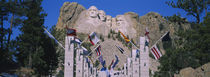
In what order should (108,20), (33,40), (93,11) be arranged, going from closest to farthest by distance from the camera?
(33,40) < (93,11) < (108,20)

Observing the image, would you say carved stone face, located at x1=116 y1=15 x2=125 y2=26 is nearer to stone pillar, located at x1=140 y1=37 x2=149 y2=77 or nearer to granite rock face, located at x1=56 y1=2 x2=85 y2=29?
granite rock face, located at x1=56 y1=2 x2=85 y2=29

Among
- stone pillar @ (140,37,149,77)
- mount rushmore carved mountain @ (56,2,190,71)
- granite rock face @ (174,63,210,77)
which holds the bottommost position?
granite rock face @ (174,63,210,77)

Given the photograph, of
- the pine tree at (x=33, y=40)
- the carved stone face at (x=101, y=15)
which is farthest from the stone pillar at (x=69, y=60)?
the carved stone face at (x=101, y=15)

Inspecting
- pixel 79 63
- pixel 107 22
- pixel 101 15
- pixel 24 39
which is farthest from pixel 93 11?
pixel 79 63

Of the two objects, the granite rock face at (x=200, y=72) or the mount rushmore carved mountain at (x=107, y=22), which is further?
the mount rushmore carved mountain at (x=107, y=22)

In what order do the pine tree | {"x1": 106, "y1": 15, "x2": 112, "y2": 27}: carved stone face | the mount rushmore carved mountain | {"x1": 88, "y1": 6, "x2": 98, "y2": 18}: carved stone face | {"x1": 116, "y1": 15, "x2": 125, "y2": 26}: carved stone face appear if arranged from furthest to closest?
Result: 1. {"x1": 116, "y1": 15, "x2": 125, "y2": 26}: carved stone face
2. {"x1": 106, "y1": 15, "x2": 112, "y2": 27}: carved stone face
3. {"x1": 88, "y1": 6, "x2": 98, "y2": 18}: carved stone face
4. the mount rushmore carved mountain
5. the pine tree

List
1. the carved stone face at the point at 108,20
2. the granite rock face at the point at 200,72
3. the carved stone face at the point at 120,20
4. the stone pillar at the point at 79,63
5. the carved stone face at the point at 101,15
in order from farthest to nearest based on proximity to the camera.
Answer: the carved stone face at the point at 120,20 → the carved stone face at the point at 108,20 → the carved stone face at the point at 101,15 → the stone pillar at the point at 79,63 → the granite rock face at the point at 200,72

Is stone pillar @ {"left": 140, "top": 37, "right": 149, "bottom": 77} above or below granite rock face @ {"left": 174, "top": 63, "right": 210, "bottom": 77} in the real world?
above

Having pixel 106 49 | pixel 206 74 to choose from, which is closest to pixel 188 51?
pixel 206 74

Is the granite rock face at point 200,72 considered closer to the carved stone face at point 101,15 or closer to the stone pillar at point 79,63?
the stone pillar at point 79,63

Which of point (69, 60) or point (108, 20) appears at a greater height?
point (108, 20)

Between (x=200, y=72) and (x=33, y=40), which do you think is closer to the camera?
(x=200, y=72)

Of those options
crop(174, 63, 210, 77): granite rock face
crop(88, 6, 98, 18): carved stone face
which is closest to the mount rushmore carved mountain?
crop(88, 6, 98, 18): carved stone face

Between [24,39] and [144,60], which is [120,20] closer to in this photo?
[24,39]
